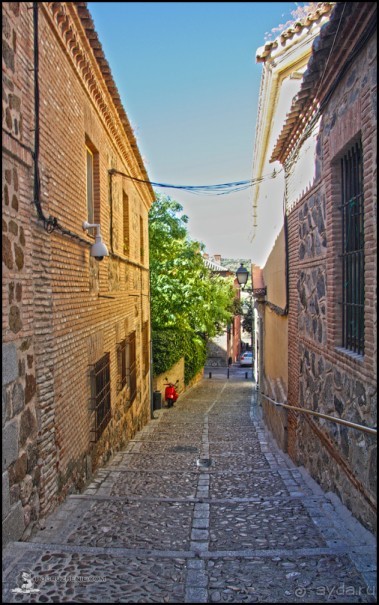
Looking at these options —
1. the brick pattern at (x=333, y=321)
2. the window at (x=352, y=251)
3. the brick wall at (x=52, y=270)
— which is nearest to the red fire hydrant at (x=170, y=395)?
the brick wall at (x=52, y=270)

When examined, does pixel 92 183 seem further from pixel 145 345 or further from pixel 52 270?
pixel 145 345

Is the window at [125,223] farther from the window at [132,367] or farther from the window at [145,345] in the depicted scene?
the window at [145,345]

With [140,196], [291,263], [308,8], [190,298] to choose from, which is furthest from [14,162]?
[190,298]

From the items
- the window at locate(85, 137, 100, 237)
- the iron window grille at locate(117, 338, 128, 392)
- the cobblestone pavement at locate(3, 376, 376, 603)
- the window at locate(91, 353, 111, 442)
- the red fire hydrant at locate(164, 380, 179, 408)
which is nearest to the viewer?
the cobblestone pavement at locate(3, 376, 376, 603)

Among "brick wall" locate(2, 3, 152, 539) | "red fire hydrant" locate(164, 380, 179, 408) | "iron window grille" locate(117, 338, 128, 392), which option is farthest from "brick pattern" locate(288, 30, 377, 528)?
"red fire hydrant" locate(164, 380, 179, 408)

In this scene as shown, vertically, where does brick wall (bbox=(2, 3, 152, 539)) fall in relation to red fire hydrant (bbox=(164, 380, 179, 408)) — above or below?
above

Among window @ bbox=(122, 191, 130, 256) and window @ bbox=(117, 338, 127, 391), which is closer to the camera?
window @ bbox=(117, 338, 127, 391)

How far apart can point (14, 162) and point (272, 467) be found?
→ 216 inches

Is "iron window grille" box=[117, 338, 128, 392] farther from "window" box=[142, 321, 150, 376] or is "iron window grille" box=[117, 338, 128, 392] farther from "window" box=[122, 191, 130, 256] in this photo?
"window" box=[142, 321, 150, 376]

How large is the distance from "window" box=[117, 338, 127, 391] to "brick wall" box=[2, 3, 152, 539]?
59cm

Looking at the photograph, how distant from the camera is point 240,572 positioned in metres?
3.67

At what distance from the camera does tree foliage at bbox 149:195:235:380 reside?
18.3 metres

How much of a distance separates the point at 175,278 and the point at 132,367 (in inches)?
295

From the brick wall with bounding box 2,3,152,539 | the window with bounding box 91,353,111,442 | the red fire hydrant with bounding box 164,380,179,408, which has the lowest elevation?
the red fire hydrant with bounding box 164,380,179,408
